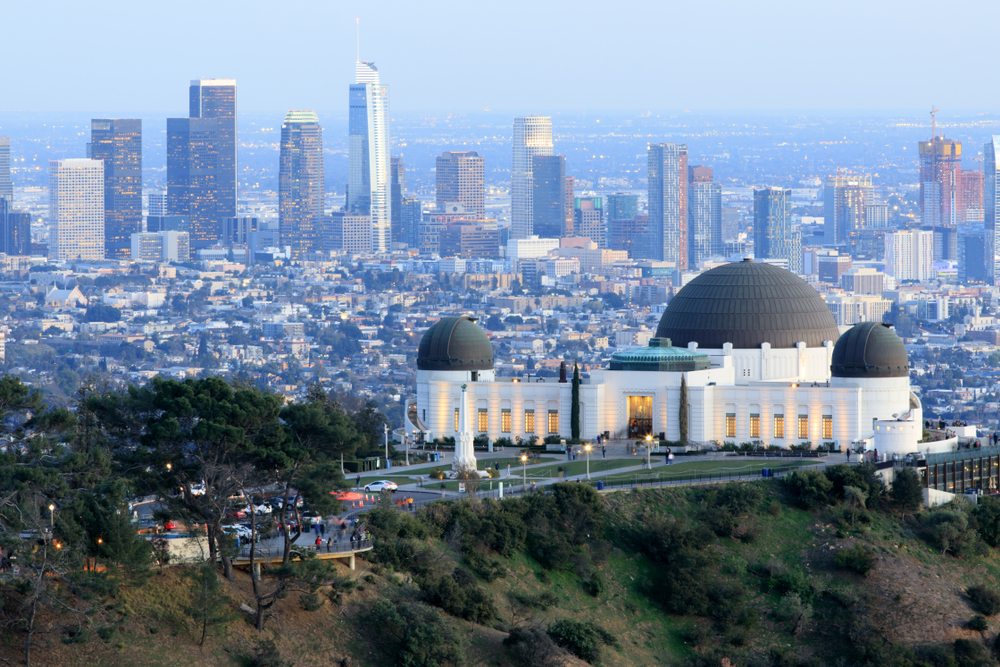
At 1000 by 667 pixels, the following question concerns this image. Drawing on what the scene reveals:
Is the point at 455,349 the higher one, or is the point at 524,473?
the point at 455,349

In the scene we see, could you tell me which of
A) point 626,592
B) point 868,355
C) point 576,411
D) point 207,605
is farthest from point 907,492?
point 207,605

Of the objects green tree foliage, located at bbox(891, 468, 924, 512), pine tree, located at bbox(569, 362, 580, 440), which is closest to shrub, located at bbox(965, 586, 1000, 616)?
green tree foliage, located at bbox(891, 468, 924, 512)

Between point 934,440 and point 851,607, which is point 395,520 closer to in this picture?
point 851,607

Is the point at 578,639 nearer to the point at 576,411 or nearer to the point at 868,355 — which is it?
the point at 576,411

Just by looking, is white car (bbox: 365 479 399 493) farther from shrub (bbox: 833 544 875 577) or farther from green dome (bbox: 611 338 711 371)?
green dome (bbox: 611 338 711 371)

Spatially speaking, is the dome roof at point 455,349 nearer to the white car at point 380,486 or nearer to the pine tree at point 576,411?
the pine tree at point 576,411

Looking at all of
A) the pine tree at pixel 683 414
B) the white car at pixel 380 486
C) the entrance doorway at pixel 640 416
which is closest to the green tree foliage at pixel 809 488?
the pine tree at pixel 683 414

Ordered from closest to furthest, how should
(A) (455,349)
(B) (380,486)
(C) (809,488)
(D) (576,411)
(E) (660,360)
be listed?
1. (B) (380,486)
2. (C) (809,488)
3. (E) (660,360)
4. (D) (576,411)
5. (A) (455,349)
